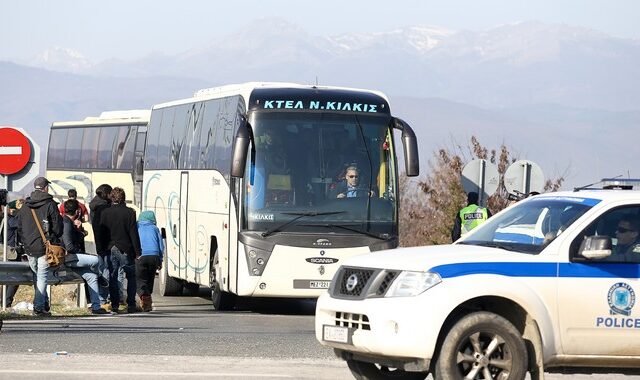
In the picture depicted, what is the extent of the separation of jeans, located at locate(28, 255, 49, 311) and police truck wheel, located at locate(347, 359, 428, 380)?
8.92 metres

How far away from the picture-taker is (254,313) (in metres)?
23.2

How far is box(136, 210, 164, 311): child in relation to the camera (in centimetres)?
2262

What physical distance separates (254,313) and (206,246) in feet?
4.86

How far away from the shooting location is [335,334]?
11.6 m

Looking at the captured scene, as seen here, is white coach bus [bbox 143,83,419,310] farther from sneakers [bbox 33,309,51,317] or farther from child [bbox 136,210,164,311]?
sneakers [bbox 33,309,51,317]

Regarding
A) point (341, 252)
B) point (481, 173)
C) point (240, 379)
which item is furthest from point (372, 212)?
point (240, 379)

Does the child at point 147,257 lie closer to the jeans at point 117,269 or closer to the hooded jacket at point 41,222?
the jeans at point 117,269

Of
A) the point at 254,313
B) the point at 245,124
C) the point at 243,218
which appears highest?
the point at 245,124

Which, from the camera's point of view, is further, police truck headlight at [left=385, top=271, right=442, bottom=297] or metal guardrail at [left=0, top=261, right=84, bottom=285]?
metal guardrail at [left=0, top=261, right=84, bottom=285]

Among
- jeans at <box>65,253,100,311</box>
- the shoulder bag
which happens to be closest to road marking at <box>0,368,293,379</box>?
the shoulder bag

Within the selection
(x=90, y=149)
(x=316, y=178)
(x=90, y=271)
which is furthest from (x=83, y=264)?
(x=90, y=149)

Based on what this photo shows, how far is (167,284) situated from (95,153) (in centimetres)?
1715

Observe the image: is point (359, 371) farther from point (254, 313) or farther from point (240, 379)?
point (254, 313)

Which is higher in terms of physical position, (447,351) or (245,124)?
(245,124)
